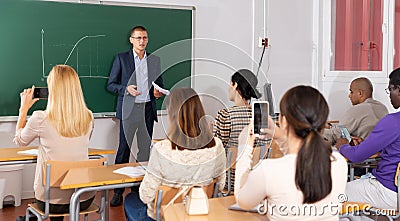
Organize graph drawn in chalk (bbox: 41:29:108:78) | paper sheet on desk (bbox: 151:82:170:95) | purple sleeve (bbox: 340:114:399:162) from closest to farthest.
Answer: paper sheet on desk (bbox: 151:82:170:95), purple sleeve (bbox: 340:114:399:162), graph drawn in chalk (bbox: 41:29:108:78)

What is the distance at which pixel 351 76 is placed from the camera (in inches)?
250

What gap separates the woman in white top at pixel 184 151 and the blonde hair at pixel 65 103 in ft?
2.69

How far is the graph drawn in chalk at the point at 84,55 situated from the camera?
5.09 meters

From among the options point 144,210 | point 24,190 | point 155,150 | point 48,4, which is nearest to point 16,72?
point 48,4

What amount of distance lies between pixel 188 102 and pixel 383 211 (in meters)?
1.44

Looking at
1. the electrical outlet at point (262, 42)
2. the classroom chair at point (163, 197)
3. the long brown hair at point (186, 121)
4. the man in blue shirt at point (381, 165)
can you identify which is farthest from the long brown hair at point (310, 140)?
the electrical outlet at point (262, 42)

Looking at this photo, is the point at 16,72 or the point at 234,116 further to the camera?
the point at 16,72

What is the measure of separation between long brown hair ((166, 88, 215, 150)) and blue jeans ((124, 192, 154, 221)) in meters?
0.57

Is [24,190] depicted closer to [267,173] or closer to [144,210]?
[144,210]

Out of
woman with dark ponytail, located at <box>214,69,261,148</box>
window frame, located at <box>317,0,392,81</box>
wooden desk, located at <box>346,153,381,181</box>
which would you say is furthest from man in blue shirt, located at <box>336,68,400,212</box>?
window frame, located at <box>317,0,392,81</box>

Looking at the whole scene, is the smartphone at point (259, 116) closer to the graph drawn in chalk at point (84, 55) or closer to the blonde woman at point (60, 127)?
the blonde woman at point (60, 127)

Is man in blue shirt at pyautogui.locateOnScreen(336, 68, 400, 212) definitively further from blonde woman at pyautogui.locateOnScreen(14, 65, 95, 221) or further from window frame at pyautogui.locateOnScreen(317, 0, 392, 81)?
window frame at pyautogui.locateOnScreen(317, 0, 392, 81)

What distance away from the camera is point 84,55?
5.26 meters

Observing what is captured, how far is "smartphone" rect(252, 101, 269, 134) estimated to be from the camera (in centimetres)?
226
